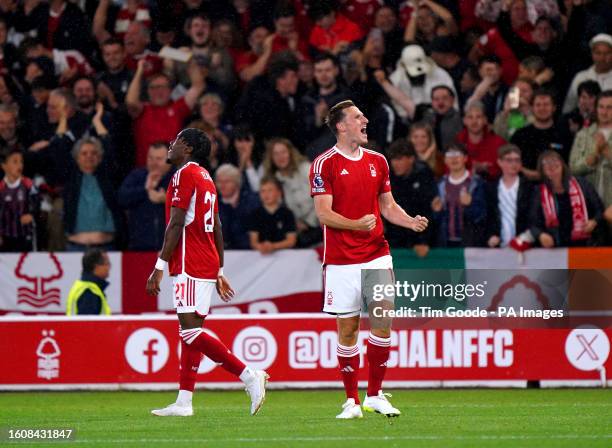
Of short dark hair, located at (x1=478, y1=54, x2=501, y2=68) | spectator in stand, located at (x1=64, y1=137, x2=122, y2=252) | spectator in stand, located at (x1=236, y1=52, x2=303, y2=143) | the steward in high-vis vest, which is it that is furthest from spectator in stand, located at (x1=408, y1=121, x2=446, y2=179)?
the steward in high-vis vest

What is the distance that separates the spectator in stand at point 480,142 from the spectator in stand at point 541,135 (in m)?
0.29

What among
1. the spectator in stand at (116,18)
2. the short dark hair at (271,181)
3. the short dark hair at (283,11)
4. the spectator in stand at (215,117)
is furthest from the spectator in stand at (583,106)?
the spectator in stand at (116,18)

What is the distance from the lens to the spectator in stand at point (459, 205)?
52.7 feet

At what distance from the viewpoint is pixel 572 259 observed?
15.9 m

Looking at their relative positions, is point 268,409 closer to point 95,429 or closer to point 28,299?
point 95,429

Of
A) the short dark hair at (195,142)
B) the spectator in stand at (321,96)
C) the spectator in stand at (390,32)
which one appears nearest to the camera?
the short dark hair at (195,142)

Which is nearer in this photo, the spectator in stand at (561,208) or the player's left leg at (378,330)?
the player's left leg at (378,330)

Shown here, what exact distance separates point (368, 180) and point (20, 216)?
7.56 meters

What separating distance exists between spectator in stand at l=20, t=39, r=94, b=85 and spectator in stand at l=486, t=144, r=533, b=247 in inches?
245

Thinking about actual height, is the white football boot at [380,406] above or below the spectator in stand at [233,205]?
below

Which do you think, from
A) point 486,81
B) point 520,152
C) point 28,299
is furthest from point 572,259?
point 28,299

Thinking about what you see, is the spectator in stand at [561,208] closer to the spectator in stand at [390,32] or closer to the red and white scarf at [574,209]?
the red and white scarf at [574,209]

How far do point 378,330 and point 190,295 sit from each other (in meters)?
1.54

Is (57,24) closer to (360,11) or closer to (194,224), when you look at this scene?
(360,11)
